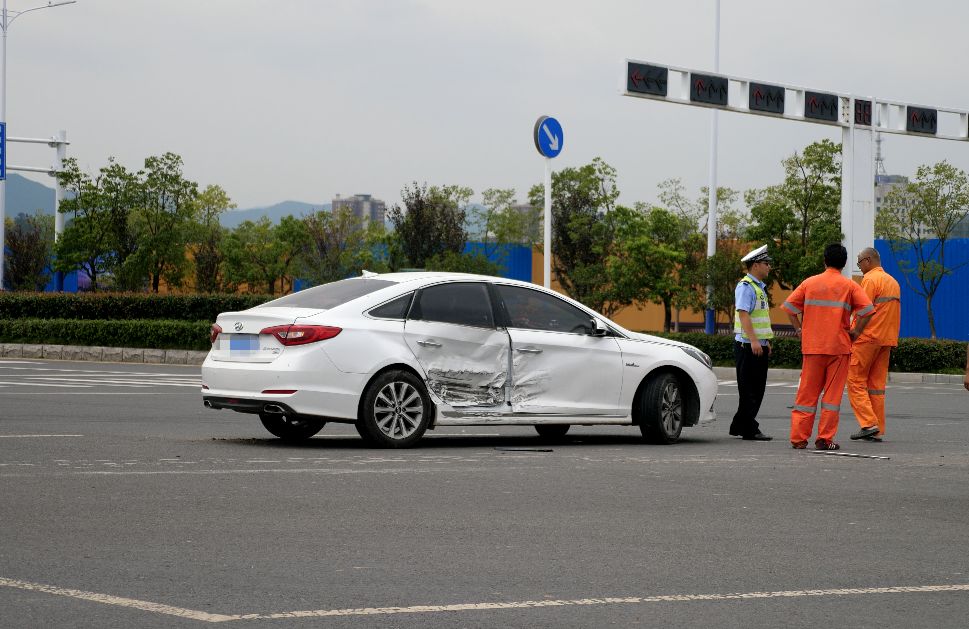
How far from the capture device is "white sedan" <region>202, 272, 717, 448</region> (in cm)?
1143

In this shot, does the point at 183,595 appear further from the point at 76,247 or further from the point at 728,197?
the point at 728,197

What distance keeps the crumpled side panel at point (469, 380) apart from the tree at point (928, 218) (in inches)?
1466

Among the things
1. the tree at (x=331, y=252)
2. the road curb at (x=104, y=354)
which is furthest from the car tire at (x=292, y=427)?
the tree at (x=331, y=252)

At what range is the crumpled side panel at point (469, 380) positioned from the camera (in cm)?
1195

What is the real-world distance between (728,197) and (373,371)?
5608cm

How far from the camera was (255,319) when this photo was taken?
1168cm

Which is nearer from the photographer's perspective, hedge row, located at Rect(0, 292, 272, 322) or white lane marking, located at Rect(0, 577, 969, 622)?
white lane marking, located at Rect(0, 577, 969, 622)

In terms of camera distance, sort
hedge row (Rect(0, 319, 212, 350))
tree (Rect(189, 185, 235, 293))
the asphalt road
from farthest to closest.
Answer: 1. tree (Rect(189, 185, 235, 293))
2. hedge row (Rect(0, 319, 212, 350))
3. the asphalt road

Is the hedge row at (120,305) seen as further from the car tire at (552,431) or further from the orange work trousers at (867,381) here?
the orange work trousers at (867,381)

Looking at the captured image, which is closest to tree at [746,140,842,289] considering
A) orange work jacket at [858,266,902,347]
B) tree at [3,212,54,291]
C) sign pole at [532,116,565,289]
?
sign pole at [532,116,565,289]

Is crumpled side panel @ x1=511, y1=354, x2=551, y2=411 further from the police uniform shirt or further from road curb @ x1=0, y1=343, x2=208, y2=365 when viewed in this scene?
road curb @ x1=0, y1=343, x2=208, y2=365

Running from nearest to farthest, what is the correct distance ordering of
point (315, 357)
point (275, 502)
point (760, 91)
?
point (275, 502) < point (315, 357) < point (760, 91)

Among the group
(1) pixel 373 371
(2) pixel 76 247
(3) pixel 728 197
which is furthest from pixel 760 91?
(3) pixel 728 197

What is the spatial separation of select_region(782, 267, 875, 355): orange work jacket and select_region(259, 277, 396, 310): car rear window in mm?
3773
